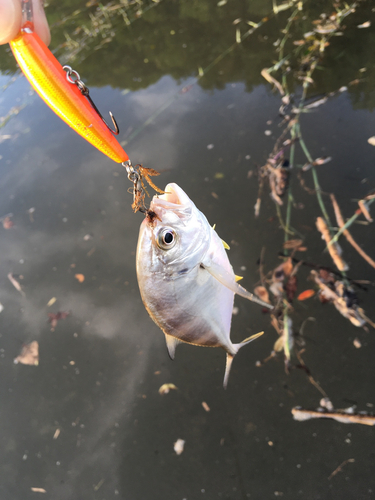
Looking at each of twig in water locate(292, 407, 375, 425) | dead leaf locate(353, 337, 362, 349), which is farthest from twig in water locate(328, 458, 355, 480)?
dead leaf locate(353, 337, 362, 349)

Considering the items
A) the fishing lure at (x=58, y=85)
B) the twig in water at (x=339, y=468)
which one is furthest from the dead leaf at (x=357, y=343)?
the fishing lure at (x=58, y=85)

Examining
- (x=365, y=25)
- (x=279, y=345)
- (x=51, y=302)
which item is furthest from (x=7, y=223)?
(x=365, y=25)

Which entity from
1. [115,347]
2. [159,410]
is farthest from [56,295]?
[159,410]

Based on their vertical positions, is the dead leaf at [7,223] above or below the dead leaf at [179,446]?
above

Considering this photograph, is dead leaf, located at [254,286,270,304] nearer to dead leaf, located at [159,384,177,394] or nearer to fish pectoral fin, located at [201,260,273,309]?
dead leaf, located at [159,384,177,394]

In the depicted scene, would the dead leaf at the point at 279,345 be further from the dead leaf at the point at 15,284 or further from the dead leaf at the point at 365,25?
the dead leaf at the point at 365,25

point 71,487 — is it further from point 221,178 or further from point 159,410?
point 221,178

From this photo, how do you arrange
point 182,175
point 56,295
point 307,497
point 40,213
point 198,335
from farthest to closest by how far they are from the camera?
point 40,213
point 182,175
point 56,295
point 307,497
point 198,335
